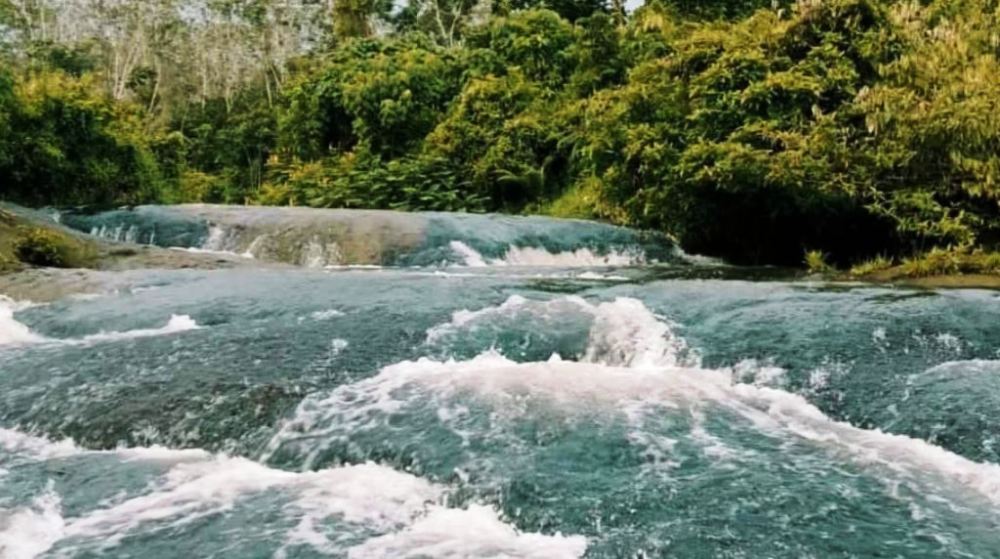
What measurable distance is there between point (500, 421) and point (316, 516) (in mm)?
1482

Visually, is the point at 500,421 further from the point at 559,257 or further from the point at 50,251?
the point at 559,257

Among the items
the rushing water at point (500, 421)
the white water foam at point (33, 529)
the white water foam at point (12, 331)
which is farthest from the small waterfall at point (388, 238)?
the white water foam at point (33, 529)

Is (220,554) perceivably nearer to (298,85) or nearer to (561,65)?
(561,65)

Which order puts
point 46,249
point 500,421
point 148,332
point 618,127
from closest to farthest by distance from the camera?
point 500,421 → point 148,332 → point 46,249 → point 618,127

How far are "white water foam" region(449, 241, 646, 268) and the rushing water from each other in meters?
6.07

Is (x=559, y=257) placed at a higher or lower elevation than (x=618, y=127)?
lower

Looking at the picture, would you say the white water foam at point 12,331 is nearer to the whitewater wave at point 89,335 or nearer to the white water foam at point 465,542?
the whitewater wave at point 89,335

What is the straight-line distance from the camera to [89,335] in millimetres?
8680

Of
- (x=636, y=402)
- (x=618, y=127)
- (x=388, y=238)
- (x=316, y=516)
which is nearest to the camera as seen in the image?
(x=316, y=516)

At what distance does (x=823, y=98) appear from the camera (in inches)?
595

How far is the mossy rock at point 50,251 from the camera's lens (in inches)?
500

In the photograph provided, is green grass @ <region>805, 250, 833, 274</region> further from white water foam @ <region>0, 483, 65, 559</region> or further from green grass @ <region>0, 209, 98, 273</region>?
white water foam @ <region>0, 483, 65, 559</region>

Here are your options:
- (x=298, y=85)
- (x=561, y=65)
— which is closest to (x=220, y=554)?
(x=561, y=65)

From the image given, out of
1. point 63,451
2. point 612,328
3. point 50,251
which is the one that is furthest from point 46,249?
point 612,328
